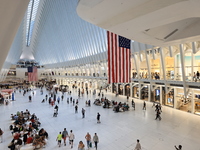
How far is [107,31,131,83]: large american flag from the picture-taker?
294 inches

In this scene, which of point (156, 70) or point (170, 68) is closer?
point (170, 68)

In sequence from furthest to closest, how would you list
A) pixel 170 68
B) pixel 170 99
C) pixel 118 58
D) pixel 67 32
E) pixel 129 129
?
pixel 67 32
pixel 170 68
pixel 170 99
pixel 129 129
pixel 118 58

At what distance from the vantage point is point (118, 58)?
7906mm

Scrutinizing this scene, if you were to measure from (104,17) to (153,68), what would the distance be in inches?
656

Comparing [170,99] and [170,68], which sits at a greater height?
[170,68]

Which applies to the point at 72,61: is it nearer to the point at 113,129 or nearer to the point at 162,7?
the point at 113,129

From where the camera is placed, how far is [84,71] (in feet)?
118

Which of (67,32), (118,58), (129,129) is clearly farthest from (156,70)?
(67,32)

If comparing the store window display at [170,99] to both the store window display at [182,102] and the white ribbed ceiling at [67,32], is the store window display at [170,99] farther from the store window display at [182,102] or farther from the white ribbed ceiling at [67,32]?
the white ribbed ceiling at [67,32]

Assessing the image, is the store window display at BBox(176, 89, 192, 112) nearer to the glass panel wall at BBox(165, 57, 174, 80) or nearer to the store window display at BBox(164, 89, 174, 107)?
the store window display at BBox(164, 89, 174, 107)

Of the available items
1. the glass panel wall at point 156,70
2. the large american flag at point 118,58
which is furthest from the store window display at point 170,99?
the large american flag at point 118,58

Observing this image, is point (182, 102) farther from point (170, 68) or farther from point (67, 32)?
point (67, 32)

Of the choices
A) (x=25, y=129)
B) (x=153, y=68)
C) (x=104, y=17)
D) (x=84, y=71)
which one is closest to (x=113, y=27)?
(x=104, y=17)

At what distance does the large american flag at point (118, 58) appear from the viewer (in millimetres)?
7460
